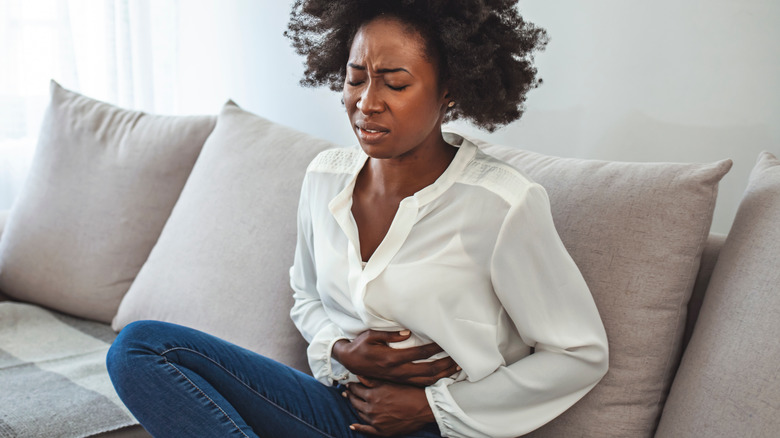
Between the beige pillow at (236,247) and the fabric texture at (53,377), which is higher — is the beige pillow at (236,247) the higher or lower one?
the higher one

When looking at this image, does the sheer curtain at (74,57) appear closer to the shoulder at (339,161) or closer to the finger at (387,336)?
the shoulder at (339,161)

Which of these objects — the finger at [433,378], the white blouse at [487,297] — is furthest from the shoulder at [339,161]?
the finger at [433,378]

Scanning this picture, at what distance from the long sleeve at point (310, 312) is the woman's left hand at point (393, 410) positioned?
10 centimetres

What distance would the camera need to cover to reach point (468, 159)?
1.17 meters

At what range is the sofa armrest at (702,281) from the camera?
4.00 ft

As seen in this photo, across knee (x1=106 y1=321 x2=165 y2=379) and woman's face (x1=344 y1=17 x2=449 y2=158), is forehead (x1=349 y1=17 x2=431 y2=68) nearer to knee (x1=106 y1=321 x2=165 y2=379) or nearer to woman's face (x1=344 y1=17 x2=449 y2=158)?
woman's face (x1=344 y1=17 x2=449 y2=158)

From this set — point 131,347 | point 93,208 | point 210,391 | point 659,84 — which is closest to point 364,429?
point 210,391

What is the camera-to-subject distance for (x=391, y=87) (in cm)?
108

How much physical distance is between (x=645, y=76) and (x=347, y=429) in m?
0.90

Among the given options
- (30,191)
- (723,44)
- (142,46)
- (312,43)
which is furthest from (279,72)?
(723,44)

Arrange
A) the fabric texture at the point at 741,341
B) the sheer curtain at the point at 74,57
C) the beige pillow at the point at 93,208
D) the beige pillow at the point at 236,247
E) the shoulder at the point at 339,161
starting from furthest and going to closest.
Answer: the sheer curtain at the point at 74,57 → the beige pillow at the point at 93,208 → the beige pillow at the point at 236,247 → the shoulder at the point at 339,161 → the fabric texture at the point at 741,341

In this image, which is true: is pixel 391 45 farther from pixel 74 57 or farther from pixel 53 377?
pixel 74 57

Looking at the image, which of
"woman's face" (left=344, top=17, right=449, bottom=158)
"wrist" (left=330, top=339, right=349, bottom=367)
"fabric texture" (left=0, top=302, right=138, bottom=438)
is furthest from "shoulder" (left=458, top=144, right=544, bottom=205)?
"fabric texture" (left=0, top=302, right=138, bottom=438)

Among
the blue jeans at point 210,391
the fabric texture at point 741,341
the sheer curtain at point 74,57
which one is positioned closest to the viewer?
the fabric texture at point 741,341
